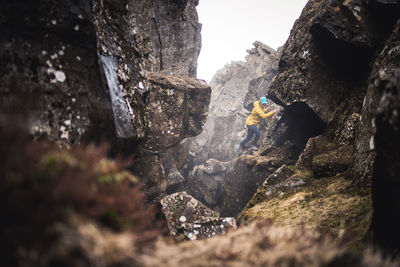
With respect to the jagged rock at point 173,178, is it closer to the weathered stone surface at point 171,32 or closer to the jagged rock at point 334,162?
the weathered stone surface at point 171,32

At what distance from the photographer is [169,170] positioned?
1714cm

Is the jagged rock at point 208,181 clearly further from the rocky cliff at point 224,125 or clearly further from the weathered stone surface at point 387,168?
the weathered stone surface at point 387,168

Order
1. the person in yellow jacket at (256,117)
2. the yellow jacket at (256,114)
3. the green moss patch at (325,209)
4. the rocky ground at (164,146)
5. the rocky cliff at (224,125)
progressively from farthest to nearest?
the rocky cliff at (224,125) < the yellow jacket at (256,114) < the person in yellow jacket at (256,117) < the green moss patch at (325,209) < the rocky ground at (164,146)

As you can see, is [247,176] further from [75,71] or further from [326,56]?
[75,71]

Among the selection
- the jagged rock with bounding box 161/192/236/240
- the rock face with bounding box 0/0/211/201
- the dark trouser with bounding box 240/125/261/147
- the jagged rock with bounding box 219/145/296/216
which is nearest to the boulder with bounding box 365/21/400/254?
the rock face with bounding box 0/0/211/201

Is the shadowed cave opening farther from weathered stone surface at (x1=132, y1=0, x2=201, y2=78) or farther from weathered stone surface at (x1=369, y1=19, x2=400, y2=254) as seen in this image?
weathered stone surface at (x1=132, y1=0, x2=201, y2=78)

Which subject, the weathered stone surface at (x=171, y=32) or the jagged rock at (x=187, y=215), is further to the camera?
the weathered stone surface at (x=171, y=32)

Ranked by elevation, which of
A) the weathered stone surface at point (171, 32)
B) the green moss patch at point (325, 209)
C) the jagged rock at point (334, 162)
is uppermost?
the weathered stone surface at point (171, 32)

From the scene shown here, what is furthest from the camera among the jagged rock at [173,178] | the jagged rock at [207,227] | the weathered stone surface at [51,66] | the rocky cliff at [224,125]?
the rocky cliff at [224,125]

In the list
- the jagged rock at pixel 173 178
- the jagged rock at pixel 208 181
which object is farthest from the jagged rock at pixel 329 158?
the jagged rock at pixel 208 181

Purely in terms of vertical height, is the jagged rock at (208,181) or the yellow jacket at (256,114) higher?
the yellow jacket at (256,114)

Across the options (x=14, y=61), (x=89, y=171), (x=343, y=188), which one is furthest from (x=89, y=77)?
(x=343, y=188)

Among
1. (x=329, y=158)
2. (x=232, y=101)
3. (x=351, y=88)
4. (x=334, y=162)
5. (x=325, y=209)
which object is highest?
(x=232, y=101)

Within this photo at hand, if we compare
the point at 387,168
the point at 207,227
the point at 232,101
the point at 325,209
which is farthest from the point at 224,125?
the point at 387,168
